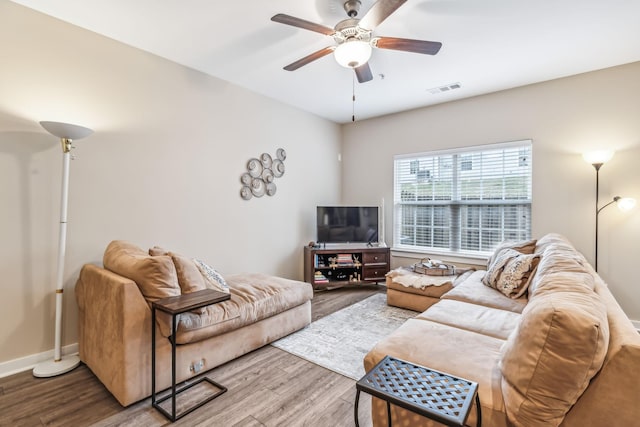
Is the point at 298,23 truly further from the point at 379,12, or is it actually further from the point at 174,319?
the point at 174,319

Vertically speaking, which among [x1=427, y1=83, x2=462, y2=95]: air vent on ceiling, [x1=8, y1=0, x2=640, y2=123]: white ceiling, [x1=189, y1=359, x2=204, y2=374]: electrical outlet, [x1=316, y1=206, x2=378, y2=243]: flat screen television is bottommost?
[x1=189, y1=359, x2=204, y2=374]: electrical outlet

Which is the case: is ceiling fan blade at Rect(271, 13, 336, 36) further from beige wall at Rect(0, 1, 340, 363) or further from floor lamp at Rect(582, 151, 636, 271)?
floor lamp at Rect(582, 151, 636, 271)

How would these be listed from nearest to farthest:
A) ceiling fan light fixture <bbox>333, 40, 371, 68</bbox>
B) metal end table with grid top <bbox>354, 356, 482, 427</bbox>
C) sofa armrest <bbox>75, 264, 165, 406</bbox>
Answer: metal end table with grid top <bbox>354, 356, 482, 427</bbox> < sofa armrest <bbox>75, 264, 165, 406</bbox> < ceiling fan light fixture <bbox>333, 40, 371, 68</bbox>

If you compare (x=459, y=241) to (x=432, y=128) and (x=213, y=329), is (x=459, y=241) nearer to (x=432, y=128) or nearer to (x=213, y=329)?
(x=432, y=128)

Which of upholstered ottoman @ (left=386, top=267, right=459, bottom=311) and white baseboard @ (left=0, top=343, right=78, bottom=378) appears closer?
white baseboard @ (left=0, top=343, right=78, bottom=378)

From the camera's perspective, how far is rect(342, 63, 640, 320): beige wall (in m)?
3.29

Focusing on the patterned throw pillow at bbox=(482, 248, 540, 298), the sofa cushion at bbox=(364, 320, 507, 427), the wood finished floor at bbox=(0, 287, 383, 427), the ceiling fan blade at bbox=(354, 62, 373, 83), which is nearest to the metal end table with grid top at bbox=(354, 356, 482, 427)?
the sofa cushion at bbox=(364, 320, 507, 427)

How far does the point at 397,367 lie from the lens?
1.38m

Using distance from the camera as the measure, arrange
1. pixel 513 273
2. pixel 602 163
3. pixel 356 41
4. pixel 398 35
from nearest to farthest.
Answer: pixel 356 41 < pixel 398 35 < pixel 513 273 < pixel 602 163

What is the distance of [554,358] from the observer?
1117 millimetres

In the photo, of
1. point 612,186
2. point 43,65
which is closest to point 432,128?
point 612,186

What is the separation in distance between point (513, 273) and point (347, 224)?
8.08ft

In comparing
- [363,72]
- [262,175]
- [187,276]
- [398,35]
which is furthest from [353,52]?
[262,175]

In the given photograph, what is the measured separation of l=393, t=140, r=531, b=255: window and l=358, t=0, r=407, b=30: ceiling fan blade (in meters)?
2.92
